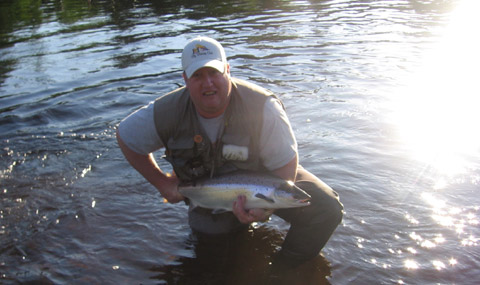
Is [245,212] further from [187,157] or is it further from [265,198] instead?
[187,157]

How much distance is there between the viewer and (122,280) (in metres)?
4.72

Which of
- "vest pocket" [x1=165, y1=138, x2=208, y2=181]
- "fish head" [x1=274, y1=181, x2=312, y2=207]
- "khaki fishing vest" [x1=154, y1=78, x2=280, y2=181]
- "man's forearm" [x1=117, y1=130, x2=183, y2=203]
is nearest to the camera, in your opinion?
"fish head" [x1=274, y1=181, x2=312, y2=207]

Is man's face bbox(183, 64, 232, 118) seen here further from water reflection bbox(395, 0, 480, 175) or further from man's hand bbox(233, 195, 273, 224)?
water reflection bbox(395, 0, 480, 175)

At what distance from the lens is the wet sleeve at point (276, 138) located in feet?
14.3

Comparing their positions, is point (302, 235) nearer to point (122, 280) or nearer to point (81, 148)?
point (122, 280)

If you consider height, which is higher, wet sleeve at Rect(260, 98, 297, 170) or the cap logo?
the cap logo

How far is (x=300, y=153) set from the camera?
7.45 meters

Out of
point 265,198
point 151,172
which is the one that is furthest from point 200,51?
point 265,198

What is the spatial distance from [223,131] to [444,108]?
19.1 feet

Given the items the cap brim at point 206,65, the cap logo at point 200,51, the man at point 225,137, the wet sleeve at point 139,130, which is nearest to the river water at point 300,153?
the man at point 225,137

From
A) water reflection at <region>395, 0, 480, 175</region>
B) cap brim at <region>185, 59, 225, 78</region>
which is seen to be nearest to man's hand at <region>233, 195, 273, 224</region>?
cap brim at <region>185, 59, 225, 78</region>

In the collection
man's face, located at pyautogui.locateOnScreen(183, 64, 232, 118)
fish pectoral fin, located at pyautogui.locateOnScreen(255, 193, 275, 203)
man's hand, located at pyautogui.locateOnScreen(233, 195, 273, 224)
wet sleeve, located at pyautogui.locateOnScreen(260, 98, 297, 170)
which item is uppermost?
man's face, located at pyautogui.locateOnScreen(183, 64, 232, 118)

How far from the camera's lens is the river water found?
489 centimetres

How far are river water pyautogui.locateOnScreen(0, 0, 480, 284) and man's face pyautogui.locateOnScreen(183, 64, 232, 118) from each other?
175 cm
